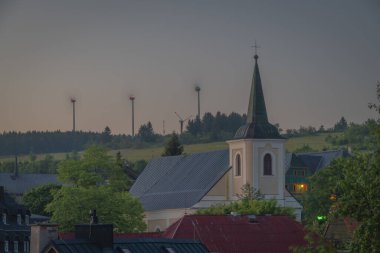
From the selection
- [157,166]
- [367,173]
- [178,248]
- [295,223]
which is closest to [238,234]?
[295,223]

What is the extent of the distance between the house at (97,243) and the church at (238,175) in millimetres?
76823

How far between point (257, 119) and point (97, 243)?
294 ft

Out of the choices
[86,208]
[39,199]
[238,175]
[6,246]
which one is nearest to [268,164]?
[238,175]

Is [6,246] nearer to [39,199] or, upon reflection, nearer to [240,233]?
[240,233]

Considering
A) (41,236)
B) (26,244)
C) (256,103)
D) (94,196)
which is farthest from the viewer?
(256,103)

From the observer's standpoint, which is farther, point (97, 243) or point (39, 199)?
point (39, 199)

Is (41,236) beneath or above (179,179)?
beneath

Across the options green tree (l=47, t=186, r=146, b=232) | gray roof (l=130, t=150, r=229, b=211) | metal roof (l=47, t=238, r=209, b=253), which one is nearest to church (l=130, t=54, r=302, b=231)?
gray roof (l=130, t=150, r=229, b=211)

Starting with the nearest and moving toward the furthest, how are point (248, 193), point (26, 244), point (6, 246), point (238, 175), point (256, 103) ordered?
point (6, 246) → point (26, 244) → point (248, 193) → point (238, 175) → point (256, 103)

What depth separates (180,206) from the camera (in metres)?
172

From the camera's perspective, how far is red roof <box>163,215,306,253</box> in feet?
386

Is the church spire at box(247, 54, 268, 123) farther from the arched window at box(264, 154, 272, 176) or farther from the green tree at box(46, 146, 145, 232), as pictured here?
the green tree at box(46, 146, 145, 232)

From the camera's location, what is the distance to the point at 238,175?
17488 cm

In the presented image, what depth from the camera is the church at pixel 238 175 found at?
172625 mm
